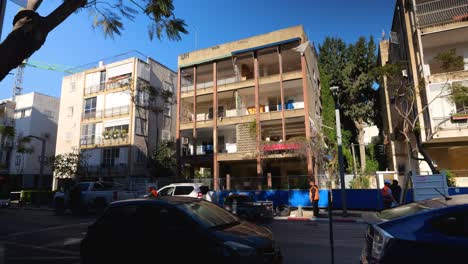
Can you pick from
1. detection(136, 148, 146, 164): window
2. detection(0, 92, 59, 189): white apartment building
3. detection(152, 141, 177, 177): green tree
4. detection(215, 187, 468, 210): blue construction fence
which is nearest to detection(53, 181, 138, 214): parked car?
detection(215, 187, 468, 210): blue construction fence

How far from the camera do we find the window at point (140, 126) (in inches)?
1292

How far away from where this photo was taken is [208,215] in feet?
16.7

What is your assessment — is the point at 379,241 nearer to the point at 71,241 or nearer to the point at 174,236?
the point at 174,236

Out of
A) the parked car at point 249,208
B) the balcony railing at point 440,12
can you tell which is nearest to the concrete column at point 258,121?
the parked car at point 249,208

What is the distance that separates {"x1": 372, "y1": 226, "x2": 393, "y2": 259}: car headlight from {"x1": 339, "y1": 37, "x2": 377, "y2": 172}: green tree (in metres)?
33.0

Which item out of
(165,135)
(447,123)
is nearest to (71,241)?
(447,123)

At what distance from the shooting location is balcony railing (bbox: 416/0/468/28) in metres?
19.5

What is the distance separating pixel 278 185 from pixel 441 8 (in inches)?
651

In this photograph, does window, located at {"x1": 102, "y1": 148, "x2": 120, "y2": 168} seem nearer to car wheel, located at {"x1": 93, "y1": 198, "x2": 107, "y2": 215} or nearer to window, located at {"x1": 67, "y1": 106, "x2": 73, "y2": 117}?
window, located at {"x1": 67, "y1": 106, "x2": 73, "y2": 117}

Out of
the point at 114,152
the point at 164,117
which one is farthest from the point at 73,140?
the point at 164,117

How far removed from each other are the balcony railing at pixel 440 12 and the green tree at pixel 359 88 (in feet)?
45.9

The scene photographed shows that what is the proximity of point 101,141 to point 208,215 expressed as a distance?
3286 cm

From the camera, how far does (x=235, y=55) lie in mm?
28703

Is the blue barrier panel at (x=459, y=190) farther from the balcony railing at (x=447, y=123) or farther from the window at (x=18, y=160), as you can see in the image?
the window at (x=18, y=160)
